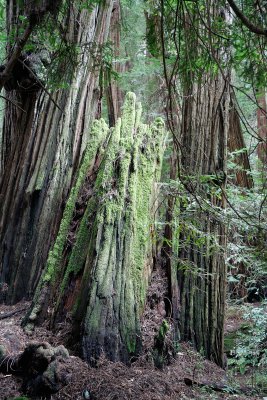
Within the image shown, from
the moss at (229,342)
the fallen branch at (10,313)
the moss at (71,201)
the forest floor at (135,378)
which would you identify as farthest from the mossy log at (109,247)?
the moss at (229,342)

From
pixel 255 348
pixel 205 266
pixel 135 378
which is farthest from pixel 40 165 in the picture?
pixel 255 348

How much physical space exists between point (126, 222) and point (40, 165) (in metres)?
2.46

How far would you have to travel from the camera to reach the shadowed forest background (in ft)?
10.3

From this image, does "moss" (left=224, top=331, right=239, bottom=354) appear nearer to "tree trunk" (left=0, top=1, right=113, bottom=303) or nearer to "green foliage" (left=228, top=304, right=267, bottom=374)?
"green foliage" (left=228, top=304, right=267, bottom=374)

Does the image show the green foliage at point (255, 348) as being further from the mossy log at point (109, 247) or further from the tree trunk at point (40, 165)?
the tree trunk at point (40, 165)

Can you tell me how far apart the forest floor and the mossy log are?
0.17 m

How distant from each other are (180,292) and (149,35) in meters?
2.94

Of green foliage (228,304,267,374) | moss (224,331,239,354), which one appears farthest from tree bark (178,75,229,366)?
moss (224,331,239,354)

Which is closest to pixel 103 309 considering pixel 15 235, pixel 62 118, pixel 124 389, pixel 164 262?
pixel 124 389

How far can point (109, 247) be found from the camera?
413 cm

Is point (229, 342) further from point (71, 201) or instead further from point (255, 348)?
point (71, 201)

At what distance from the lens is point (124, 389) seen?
126 inches

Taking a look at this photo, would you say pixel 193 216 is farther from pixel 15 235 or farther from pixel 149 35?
pixel 15 235

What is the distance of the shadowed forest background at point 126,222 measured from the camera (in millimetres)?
3145
